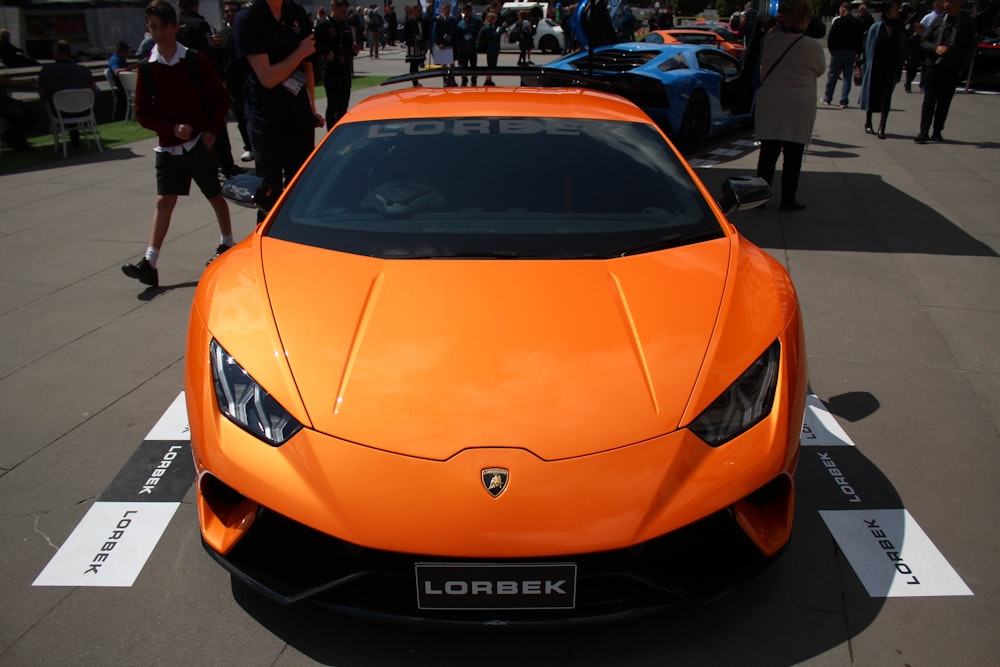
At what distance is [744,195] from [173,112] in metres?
3.93

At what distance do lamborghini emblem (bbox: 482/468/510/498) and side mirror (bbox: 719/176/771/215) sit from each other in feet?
6.48

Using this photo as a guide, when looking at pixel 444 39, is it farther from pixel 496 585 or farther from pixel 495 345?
pixel 496 585

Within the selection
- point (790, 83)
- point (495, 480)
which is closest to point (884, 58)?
point (790, 83)

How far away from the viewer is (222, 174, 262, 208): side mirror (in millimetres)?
3713

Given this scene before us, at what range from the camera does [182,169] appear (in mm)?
5707

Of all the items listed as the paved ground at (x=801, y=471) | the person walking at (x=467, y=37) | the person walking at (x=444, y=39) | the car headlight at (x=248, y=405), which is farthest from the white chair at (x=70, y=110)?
the person walking at (x=467, y=37)

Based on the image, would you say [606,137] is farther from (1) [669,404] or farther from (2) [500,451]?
(2) [500,451]

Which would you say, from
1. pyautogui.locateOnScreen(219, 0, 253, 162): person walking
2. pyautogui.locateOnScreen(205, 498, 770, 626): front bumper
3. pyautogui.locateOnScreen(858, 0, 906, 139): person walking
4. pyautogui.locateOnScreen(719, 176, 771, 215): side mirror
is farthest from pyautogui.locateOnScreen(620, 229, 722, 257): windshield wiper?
pyautogui.locateOnScreen(858, 0, 906, 139): person walking

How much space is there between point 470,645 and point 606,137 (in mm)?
2185

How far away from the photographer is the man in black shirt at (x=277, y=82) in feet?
19.2

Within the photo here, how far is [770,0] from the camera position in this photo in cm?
1189

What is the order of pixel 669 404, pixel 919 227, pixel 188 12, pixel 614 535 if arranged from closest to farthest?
pixel 614 535 → pixel 669 404 → pixel 919 227 → pixel 188 12

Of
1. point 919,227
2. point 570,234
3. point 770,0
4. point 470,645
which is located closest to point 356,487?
point 470,645

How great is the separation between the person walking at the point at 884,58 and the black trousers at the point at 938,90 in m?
0.53
